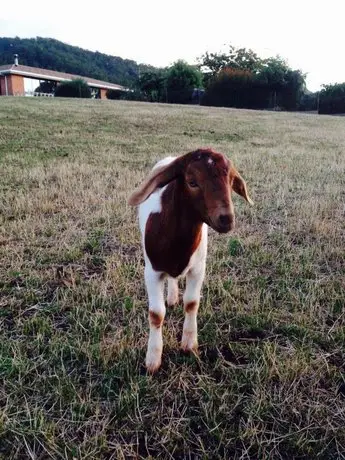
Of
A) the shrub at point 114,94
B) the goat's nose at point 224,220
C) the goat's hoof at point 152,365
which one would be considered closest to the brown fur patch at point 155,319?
the goat's hoof at point 152,365

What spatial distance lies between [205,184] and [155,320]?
114cm

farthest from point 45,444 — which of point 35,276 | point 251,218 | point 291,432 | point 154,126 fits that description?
point 154,126

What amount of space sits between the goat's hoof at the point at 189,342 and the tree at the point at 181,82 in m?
49.0

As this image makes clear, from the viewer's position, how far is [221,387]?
2955 millimetres

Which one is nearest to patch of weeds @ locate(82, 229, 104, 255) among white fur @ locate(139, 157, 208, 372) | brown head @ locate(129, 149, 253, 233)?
white fur @ locate(139, 157, 208, 372)

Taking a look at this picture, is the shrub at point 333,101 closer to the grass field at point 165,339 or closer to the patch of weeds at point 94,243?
the grass field at point 165,339

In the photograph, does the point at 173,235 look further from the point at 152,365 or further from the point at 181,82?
the point at 181,82

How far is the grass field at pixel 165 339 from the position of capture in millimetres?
2586

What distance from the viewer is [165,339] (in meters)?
3.46

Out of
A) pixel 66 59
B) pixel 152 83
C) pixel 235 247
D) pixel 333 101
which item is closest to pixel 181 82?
pixel 152 83

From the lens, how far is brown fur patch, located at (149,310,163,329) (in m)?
3.15

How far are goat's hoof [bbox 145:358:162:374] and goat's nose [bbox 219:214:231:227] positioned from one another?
124 centimetres

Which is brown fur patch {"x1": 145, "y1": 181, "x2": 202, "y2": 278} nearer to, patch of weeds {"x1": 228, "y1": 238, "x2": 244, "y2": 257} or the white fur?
the white fur

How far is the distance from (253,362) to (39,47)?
11315 cm
